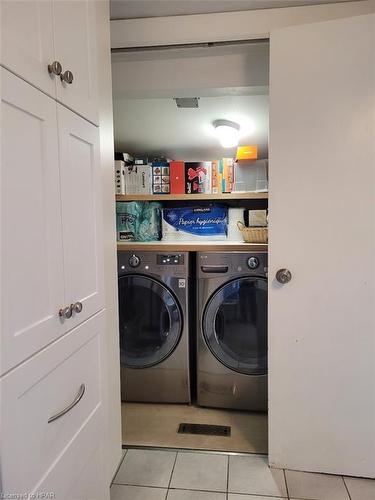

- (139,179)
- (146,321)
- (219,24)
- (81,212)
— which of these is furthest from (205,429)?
(219,24)

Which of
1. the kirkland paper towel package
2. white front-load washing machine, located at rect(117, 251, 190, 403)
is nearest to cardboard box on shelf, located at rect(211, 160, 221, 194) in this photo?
the kirkland paper towel package

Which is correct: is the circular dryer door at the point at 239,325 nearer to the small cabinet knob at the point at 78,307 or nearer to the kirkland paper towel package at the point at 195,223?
the kirkland paper towel package at the point at 195,223

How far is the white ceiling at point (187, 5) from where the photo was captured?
1423mm

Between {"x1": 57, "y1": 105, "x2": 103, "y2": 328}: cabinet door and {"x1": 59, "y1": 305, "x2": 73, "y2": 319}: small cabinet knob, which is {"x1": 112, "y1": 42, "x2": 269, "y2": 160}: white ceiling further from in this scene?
{"x1": 59, "y1": 305, "x2": 73, "y2": 319}: small cabinet knob

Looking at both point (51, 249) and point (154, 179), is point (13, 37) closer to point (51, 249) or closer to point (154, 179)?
point (51, 249)

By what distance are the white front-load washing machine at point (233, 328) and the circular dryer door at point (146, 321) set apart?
0.19 metres

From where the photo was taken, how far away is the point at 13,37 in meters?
0.70

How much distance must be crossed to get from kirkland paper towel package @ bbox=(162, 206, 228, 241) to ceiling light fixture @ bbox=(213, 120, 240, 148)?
0.46 metres

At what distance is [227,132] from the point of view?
7.45ft

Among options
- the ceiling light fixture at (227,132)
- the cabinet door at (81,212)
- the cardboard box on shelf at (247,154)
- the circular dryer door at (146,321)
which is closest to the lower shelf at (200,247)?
the circular dryer door at (146,321)

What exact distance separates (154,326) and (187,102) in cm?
137

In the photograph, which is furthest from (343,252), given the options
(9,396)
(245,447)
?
(9,396)

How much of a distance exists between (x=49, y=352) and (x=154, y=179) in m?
1.66

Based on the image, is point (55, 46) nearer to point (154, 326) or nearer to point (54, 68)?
point (54, 68)
